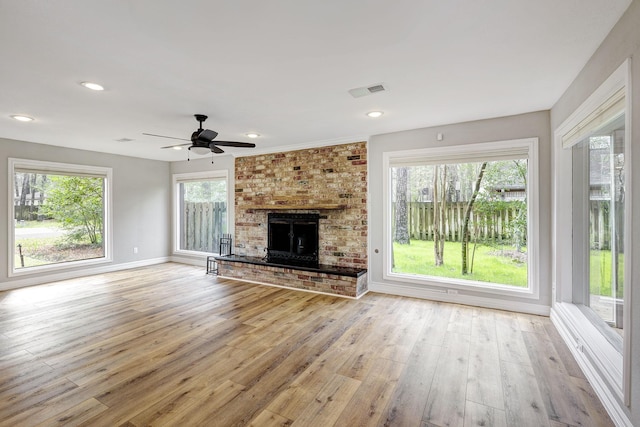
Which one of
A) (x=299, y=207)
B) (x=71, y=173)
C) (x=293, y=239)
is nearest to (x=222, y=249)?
(x=293, y=239)

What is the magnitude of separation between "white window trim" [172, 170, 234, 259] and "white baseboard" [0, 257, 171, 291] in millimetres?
556

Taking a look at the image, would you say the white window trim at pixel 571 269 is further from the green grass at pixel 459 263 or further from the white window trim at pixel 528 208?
the green grass at pixel 459 263

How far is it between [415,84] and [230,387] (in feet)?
9.75

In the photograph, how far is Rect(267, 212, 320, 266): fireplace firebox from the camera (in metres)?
5.12

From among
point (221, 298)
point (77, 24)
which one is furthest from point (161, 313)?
point (77, 24)

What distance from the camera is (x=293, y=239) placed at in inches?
208

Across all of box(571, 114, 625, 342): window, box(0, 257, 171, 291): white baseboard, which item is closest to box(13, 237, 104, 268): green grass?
box(0, 257, 171, 291): white baseboard

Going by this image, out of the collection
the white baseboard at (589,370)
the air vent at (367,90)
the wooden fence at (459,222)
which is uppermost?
the air vent at (367,90)

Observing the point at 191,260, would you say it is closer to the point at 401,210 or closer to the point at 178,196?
the point at 178,196

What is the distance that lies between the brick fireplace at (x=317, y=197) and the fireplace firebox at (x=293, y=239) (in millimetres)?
103

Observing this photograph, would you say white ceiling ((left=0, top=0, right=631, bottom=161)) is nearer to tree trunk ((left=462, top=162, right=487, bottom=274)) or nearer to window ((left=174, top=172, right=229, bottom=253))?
tree trunk ((left=462, top=162, right=487, bottom=274))

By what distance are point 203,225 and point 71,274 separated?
252 centimetres

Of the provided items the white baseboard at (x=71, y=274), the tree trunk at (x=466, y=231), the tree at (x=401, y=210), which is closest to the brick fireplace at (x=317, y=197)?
the tree at (x=401, y=210)

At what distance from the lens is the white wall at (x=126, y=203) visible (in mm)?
4875
